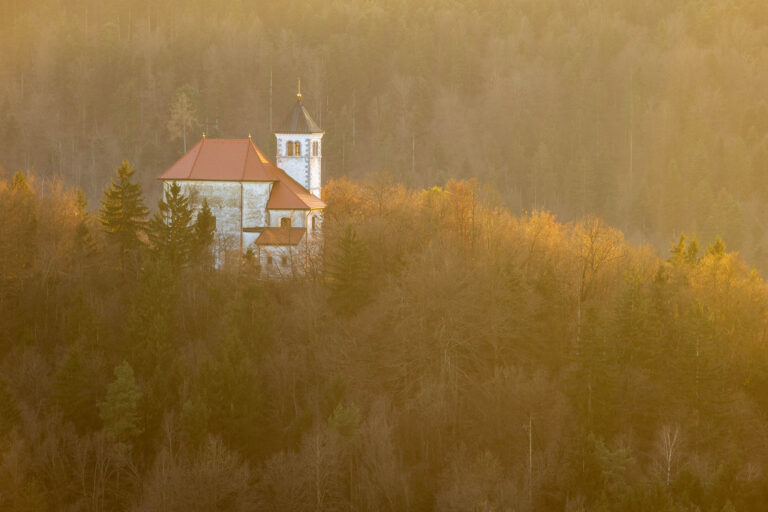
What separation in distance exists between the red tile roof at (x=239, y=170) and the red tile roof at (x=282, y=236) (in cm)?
125

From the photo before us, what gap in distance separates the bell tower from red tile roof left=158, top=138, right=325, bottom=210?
74 cm

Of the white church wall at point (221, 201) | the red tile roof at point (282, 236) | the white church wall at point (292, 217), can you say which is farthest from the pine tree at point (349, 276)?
the white church wall at point (221, 201)

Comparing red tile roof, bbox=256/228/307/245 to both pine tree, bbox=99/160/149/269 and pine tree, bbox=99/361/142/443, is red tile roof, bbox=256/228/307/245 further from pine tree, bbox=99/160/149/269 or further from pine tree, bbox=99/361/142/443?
pine tree, bbox=99/361/142/443

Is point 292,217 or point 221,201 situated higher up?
point 221,201

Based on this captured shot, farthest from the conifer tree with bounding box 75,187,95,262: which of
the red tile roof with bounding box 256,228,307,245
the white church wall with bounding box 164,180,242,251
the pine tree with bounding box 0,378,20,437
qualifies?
the pine tree with bounding box 0,378,20,437

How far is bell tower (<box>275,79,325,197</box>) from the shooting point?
5769 cm

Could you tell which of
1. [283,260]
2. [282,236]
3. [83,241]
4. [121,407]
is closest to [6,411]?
[121,407]

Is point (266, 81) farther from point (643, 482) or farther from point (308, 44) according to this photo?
point (643, 482)

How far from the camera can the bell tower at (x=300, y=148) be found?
5769cm

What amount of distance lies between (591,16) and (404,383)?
100604 millimetres

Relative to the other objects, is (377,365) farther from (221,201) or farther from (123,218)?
(123,218)

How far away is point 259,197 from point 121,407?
50.5ft

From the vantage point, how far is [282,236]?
53969 millimetres

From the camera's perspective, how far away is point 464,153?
381 ft
